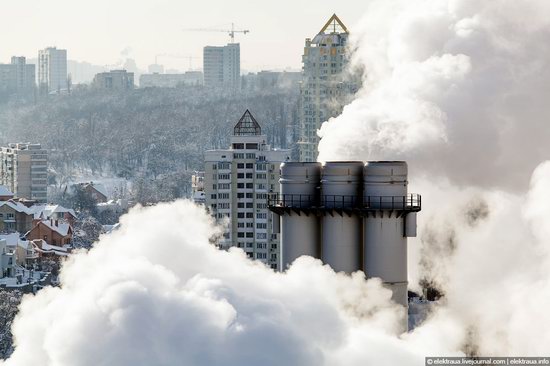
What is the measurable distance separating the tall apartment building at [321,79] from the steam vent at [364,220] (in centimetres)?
11173

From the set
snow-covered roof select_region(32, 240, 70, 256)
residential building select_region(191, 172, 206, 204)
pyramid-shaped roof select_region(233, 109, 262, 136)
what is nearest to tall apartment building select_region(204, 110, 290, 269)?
pyramid-shaped roof select_region(233, 109, 262, 136)

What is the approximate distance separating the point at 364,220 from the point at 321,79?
4698 inches

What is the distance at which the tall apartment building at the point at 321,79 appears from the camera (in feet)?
517

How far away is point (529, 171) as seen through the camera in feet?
152

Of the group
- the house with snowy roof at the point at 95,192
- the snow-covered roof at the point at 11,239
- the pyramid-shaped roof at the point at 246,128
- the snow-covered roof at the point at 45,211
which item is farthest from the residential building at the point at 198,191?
the house with snowy roof at the point at 95,192

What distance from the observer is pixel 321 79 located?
161750mm

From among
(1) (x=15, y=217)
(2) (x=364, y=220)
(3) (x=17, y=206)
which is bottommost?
(1) (x=15, y=217)

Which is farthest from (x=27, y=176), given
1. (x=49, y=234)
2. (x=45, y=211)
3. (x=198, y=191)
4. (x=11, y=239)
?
(x=198, y=191)

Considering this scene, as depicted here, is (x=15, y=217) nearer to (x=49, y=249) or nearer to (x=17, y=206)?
(x=17, y=206)

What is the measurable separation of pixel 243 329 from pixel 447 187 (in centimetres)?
1394

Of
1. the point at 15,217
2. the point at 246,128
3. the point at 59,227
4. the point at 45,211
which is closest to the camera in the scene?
the point at 246,128

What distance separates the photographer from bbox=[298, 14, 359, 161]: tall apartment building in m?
158

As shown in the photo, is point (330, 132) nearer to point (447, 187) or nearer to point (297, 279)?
point (447, 187)

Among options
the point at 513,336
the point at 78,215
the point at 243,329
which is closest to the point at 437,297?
the point at 513,336
